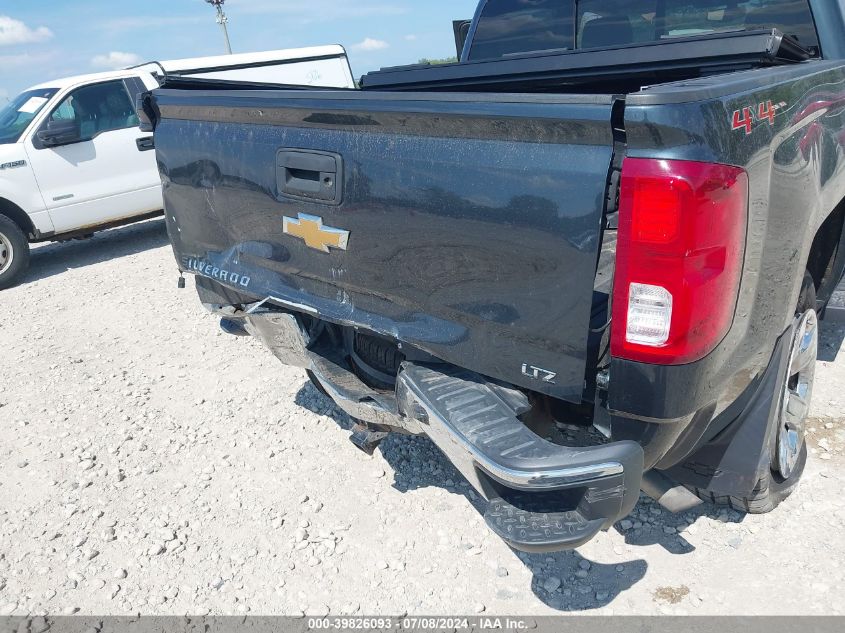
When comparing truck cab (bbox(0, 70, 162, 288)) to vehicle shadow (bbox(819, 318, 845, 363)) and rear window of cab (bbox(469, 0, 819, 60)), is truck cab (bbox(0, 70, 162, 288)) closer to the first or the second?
rear window of cab (bbox(469, 0, 819, 60))

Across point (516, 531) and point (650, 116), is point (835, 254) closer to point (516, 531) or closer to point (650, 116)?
point (650, 116)

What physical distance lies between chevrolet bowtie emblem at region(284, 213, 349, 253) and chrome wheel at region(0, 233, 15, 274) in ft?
17.8

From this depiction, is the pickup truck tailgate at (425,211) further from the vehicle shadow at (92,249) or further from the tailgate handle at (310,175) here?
the vehicle shadow at (92,249)

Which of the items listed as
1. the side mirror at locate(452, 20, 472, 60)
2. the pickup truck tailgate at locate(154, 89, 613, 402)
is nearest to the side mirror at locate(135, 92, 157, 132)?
the pickup truck tailgate at locate(154, 89, 613, 402)

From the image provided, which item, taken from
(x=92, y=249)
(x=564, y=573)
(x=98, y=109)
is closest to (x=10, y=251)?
(x=92, y=249)

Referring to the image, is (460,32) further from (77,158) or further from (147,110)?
→ (77,158)

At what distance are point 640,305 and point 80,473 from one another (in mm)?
2867

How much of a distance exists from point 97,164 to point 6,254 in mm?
1311

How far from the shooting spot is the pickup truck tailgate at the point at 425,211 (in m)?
1.74

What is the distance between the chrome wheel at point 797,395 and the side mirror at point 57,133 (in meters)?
6.92

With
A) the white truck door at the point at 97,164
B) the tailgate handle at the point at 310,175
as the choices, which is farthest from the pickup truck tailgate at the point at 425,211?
the white truck door at the point at 97,164

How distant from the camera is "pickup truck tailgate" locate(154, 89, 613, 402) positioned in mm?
1739

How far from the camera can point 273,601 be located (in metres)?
2.39

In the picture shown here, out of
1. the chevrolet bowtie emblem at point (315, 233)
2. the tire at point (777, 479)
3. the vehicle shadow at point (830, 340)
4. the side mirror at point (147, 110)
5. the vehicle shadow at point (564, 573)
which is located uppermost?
the side mirror at point (147, 110)
